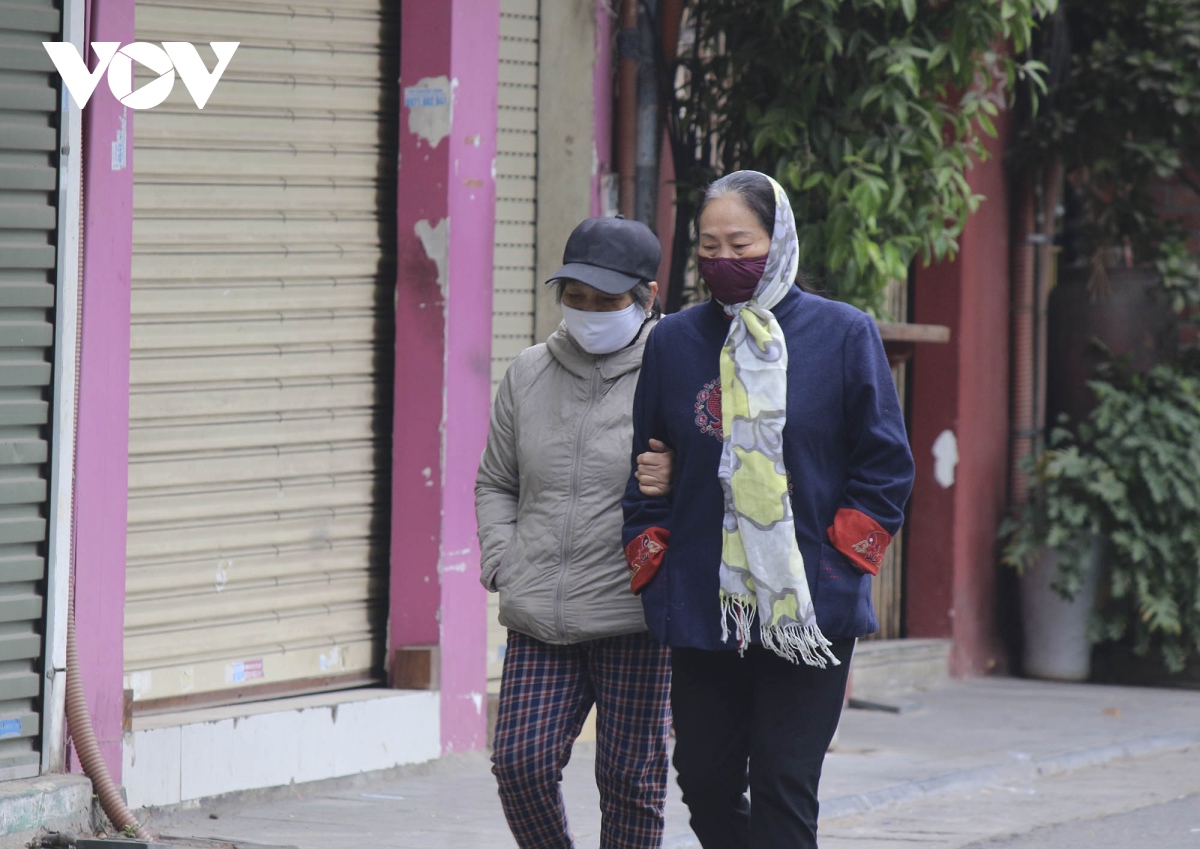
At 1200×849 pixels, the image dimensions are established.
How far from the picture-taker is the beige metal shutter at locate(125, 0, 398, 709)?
6.10 metres

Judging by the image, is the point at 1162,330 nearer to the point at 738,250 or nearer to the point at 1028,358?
the point at 1028,358

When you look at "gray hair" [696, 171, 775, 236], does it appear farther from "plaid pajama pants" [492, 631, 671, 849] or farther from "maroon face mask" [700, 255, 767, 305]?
"plaid pajama pants" [492, 631, 671, 849]

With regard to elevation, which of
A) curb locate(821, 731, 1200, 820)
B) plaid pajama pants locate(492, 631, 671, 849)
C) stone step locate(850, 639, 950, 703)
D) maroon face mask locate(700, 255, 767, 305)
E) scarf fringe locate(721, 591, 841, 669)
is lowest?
curb locate(821, 731, 1200, 820)

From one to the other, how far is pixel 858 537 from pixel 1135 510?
624cm

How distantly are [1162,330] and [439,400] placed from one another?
4951 mm

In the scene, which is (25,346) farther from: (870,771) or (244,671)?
(870,771)

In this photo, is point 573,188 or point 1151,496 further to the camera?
point 1151,496

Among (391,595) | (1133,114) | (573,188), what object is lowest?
(391,595)

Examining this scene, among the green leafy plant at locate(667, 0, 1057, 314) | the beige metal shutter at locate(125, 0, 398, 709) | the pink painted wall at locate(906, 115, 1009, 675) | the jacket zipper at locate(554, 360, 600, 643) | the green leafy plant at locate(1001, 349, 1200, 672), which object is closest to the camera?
the jacket zipper at locate(554, 360, 600, 643)

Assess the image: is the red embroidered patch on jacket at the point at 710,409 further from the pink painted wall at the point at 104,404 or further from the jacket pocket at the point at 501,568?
the pink painted wall at the point at 104,404

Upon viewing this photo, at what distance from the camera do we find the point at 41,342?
5258mm

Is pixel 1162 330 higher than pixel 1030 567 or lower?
higher

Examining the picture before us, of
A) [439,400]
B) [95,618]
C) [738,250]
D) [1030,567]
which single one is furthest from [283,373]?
[1030,567]

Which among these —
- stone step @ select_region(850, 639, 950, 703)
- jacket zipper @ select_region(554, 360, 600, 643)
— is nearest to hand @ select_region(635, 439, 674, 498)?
jacket zipper @ select_region(554, 360, 600, 643)
